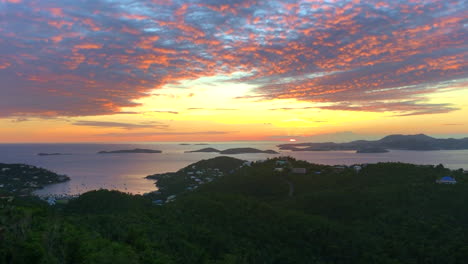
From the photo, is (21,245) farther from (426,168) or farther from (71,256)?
(426,168)

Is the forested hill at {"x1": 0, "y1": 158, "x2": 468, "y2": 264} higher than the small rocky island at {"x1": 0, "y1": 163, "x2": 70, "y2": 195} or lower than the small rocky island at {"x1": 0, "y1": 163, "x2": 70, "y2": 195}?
higher

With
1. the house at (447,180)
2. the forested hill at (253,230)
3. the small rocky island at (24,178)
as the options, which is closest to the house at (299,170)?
the forested hill at (253,230)

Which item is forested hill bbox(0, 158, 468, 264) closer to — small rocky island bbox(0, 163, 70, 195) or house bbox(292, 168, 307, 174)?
house bbox(292, 168, 307, 174)

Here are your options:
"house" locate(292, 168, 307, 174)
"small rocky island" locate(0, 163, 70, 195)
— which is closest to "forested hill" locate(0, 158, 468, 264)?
"house" locate(292, 168, 307, 174)

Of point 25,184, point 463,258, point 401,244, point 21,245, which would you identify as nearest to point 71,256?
point 21,245

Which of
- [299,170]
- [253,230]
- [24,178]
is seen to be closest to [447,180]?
[299,170]

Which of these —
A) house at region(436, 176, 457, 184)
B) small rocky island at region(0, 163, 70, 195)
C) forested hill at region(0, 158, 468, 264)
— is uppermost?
house at region(436, 176, 457, 184)
